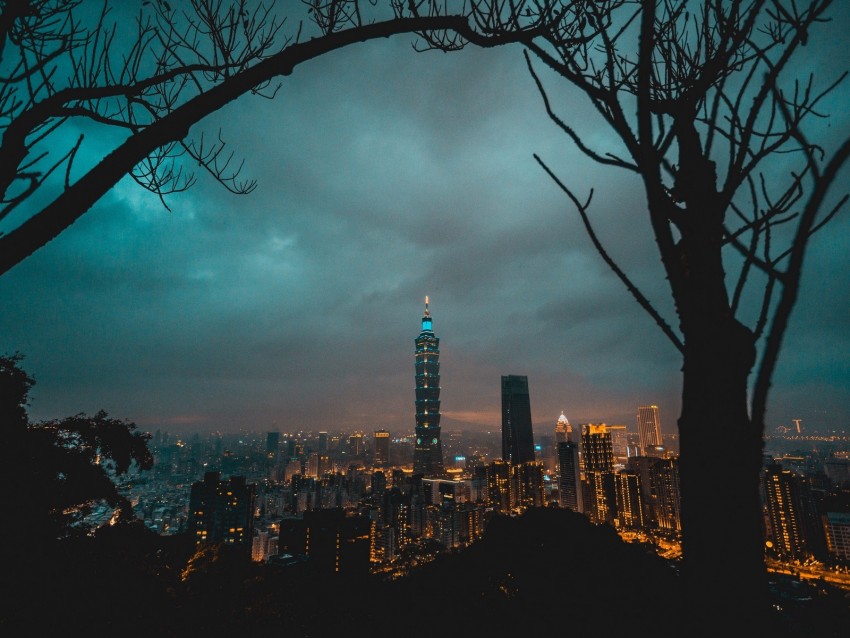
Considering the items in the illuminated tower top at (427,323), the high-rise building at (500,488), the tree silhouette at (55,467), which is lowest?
the high-rise building at (500,488)

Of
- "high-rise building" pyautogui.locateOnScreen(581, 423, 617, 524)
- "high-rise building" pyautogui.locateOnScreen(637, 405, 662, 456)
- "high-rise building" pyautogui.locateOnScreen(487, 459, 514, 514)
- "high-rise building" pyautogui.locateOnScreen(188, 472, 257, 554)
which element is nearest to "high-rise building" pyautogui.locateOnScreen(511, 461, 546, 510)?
"high-rise building" pyautogui.locateOnScreen(487, 459, 514, 514)

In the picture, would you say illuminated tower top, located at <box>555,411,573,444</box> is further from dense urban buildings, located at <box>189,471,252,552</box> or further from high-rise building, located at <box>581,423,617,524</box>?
dense urban buildings, located at <box>189,471,252,552</box>

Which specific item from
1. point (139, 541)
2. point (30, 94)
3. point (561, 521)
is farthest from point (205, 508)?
point (30, 94)

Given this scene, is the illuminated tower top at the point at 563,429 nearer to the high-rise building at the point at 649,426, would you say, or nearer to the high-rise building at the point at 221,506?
the high-rise building at the point at 649,426

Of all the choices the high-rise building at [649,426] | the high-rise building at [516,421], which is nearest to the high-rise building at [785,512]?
the high-rise building at [516,421]

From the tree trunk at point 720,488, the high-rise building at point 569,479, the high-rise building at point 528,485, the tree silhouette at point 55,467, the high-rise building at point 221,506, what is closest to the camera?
the tree trunk at point 720,488
